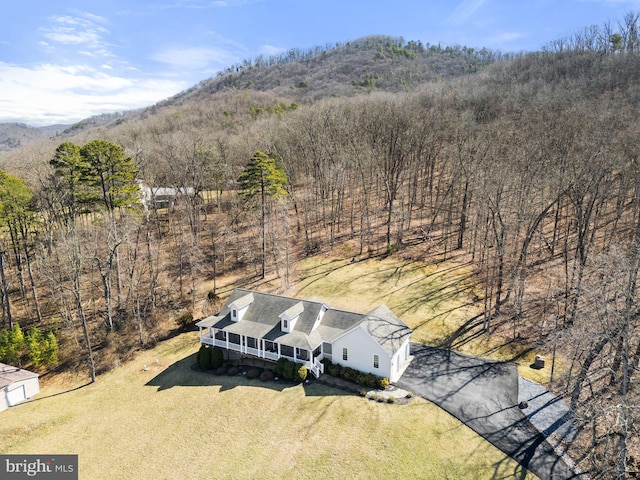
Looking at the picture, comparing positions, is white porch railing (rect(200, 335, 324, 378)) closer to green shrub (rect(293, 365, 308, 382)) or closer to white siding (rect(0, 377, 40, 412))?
green shrub (rect(293, 365, 308, 382))

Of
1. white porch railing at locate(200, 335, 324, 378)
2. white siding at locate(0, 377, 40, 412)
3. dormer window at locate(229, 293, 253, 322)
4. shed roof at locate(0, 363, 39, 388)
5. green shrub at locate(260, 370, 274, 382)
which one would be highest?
dormer window at locate(229, 293, 253, 322)

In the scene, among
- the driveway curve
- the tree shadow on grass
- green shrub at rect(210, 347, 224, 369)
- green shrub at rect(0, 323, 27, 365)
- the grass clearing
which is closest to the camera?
the driveway curve

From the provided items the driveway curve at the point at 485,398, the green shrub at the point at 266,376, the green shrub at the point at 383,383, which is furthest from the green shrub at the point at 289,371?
the driveway curve at the point at 485,398

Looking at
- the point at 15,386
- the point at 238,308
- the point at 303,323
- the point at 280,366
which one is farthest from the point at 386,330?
the point at 15,386

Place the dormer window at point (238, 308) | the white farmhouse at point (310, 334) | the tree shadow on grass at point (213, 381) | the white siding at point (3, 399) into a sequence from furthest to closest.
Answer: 1. the dormer window at point (238, 308)
2. the white siding at point (3, 399)
3. the white farmhouse at point (310, 334)
4. the tree shadow on grass at point (213, 381)

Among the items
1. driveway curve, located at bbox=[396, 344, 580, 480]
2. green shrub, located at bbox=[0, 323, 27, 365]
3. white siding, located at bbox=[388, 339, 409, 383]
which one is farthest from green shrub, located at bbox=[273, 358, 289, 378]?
green shrub, located at bbox=[0, 323, 27, 365]

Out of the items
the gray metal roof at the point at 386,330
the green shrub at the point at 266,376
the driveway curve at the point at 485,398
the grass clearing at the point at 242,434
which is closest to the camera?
the driveway curve at the point at 485,398

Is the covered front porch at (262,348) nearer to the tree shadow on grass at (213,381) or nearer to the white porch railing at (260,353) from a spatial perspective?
the white porch railing at (260,353)
